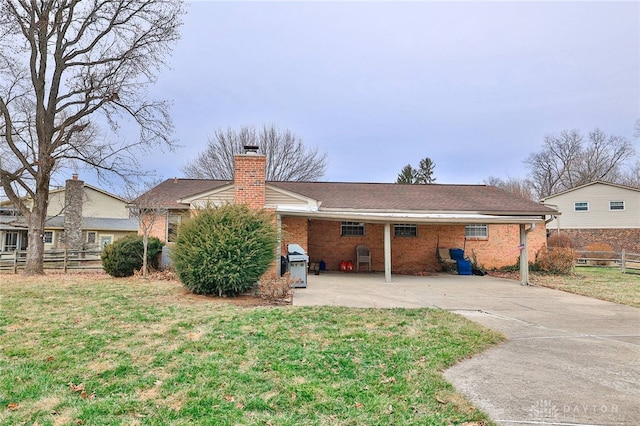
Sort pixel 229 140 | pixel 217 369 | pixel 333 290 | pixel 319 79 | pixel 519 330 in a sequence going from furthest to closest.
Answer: pixel 229 140 → pixel 319 79 → pixel 333 290 → pixel 519 330 → pixel 217 369

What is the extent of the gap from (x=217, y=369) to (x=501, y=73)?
16454 millimetres

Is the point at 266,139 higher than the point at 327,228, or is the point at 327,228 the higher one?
the point at 266,139

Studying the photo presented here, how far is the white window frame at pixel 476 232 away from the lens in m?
16.0

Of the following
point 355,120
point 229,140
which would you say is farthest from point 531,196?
point 229,140

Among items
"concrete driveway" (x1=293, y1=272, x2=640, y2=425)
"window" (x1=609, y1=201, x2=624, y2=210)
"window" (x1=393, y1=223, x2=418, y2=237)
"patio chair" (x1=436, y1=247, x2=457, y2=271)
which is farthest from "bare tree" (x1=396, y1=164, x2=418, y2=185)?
"concrete driveway" (x1=293, y1=272, x2=640, y2=425)

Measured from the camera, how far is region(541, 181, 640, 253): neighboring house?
2412 centimetres

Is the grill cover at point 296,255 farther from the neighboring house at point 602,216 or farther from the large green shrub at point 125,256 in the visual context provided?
the neighboring house at point 602,216

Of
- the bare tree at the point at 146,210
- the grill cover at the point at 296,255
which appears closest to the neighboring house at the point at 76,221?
the bare tree at the point at 146,210

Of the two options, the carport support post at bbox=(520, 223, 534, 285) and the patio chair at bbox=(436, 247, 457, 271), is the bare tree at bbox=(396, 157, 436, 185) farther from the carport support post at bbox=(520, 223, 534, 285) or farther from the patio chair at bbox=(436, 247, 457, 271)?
the carport support post at bbox=(520, 223, 534, 285)

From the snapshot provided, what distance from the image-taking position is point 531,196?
4216 cm

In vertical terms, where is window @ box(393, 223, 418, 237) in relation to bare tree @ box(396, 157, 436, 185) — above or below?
below

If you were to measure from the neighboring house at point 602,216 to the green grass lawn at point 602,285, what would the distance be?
11342 mm

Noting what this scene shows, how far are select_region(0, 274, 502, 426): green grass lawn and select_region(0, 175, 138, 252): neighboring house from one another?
2217 cm

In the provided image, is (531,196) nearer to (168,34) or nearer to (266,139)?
(266,139)
